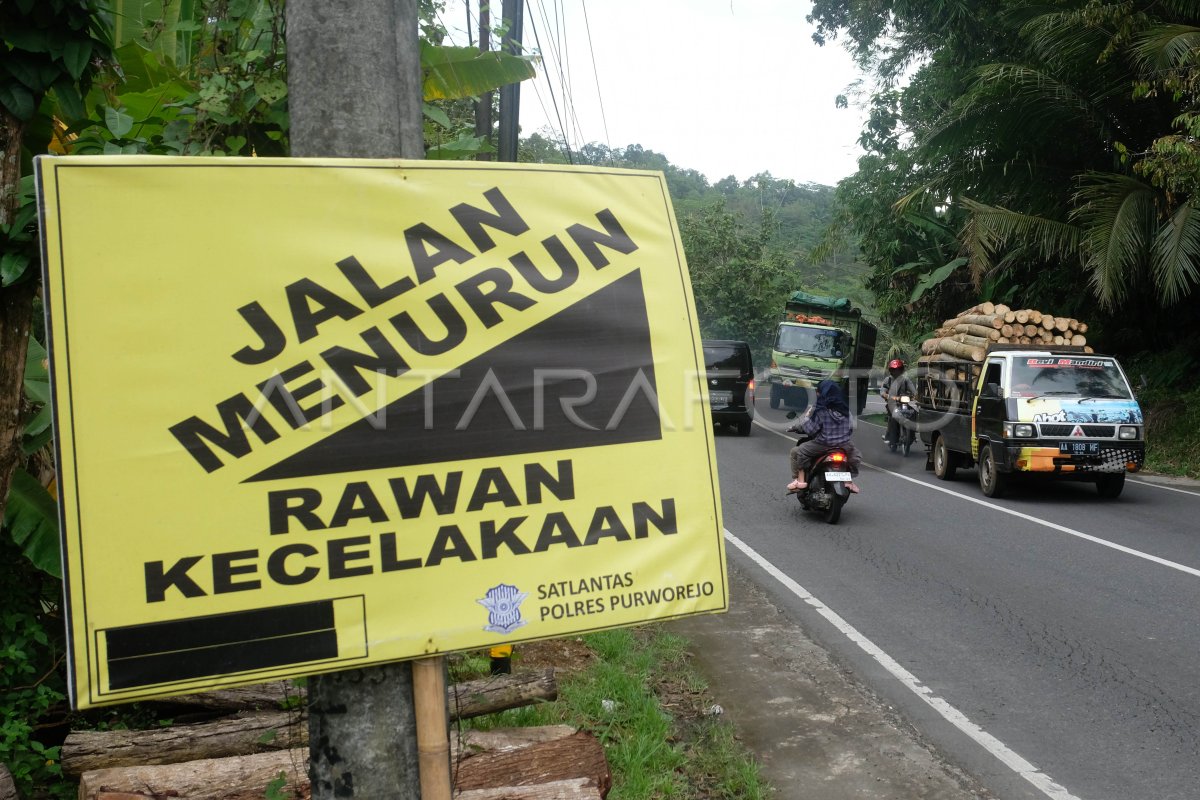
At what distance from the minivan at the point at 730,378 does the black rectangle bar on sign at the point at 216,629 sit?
19452 millimetres

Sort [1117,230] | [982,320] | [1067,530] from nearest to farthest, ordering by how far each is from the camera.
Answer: [1067,530]
[982,320]
[1117,230]

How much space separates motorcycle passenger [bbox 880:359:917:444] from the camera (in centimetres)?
Answer: 1823

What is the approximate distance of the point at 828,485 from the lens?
440 inches

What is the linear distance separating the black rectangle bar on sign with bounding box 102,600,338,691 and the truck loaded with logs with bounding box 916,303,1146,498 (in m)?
12.0

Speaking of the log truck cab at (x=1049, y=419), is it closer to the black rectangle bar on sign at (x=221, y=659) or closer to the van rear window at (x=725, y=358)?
the van rear window at (x=725, y=358)

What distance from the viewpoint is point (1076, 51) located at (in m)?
17.3

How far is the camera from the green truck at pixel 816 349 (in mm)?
28766

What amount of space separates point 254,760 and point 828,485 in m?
8.43

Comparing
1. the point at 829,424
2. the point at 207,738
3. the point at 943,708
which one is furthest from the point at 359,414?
the point at 829,424

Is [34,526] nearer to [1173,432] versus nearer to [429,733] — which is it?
[429,733]

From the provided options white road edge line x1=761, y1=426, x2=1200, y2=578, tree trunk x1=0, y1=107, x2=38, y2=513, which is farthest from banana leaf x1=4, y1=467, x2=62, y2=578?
white road edge line x1=761, y1=426, x2=1200, y2=578

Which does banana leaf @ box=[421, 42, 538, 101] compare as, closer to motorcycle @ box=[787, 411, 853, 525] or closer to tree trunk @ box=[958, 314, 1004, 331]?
motorcycle @ box=[787, 411, 853, 525]

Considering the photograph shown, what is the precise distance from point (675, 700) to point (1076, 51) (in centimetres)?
1614

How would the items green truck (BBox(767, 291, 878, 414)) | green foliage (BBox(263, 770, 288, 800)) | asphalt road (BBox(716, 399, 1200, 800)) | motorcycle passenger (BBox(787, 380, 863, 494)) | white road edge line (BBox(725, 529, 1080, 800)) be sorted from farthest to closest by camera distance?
green truck (BBox(767, 291, 878, 414)), motorcycle passenger (BBox(787, 380, 863, 494)), asphalt road (BBox(716, 399, 1200, 800)), white road edge line (BBox(725, 529, 1080, 800)), green foliage (BBox(263, 770, 288, 800))
